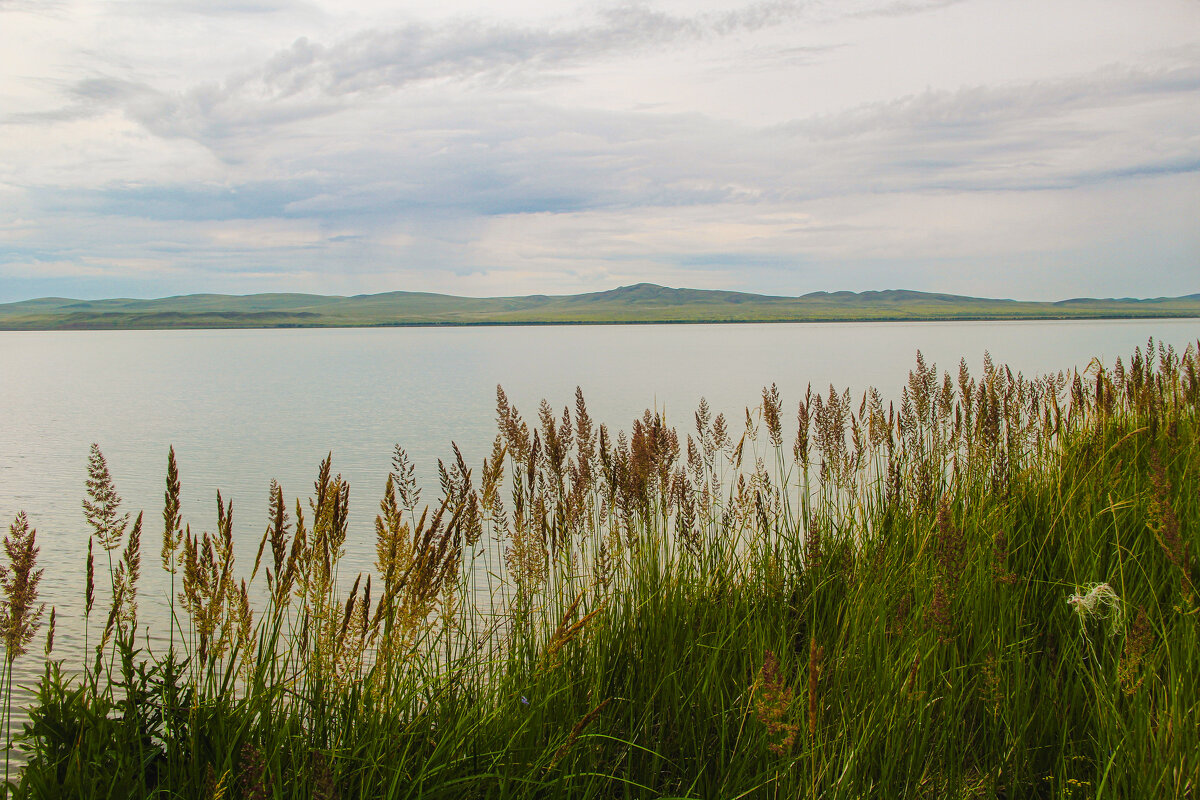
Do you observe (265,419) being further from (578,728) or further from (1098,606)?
(578,728)

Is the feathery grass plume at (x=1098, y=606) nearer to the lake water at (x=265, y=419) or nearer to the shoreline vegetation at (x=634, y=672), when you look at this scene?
the shoreline vegetation at (x=634, y=672)

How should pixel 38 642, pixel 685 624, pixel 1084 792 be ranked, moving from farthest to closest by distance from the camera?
pixel 38 642
pixel 685 624
pixel 1084 792

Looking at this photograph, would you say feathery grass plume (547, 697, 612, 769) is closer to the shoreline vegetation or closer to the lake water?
the shoreline vegetation

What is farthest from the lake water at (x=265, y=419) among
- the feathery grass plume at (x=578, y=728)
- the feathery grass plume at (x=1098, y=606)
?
the feathery grass plume at (x=1098, y=606)

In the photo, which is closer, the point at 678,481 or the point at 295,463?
the point at 678,481

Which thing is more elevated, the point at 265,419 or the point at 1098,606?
the point at 1098,606

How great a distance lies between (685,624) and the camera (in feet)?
13.0

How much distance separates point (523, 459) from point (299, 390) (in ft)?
108

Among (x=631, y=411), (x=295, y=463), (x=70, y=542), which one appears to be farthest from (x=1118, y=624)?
(x=631, y=411)

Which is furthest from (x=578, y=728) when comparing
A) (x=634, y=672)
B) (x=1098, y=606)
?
(x=1098, y=606)

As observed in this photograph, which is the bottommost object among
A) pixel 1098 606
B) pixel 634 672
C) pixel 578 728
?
pixel 634 672

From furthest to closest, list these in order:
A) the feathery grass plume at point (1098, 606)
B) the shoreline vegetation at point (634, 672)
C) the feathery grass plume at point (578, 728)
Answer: the feathery grass plume at point (1098, 606)
the shoreline vegetation at point (634, 672)
the feathery grass plume at point (578, 728)

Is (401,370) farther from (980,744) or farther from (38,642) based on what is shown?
(980,744)

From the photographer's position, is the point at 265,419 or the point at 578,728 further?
the point at 265,419
